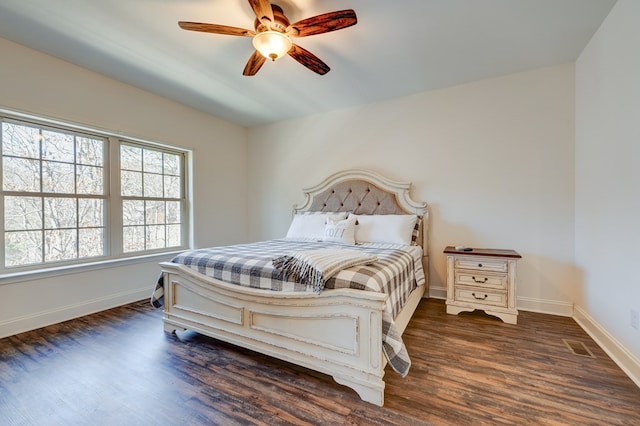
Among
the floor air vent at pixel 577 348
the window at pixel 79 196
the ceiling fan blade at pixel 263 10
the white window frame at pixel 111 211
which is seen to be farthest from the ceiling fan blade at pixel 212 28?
the floor air vent at pixel 577 348

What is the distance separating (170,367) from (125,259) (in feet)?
6.20

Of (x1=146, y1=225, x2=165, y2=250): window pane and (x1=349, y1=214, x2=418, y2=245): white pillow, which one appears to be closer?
(x1=349, y1=214, x2=418, y2=245): white pillow

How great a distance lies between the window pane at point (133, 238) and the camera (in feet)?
11.0

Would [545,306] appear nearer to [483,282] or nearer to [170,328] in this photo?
[483,282]

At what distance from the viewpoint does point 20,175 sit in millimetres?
2586

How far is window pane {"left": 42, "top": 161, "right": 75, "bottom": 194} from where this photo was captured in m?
2.74

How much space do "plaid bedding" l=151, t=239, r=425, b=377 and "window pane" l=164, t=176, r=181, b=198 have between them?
175 centimetres

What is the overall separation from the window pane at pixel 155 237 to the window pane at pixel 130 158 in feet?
2.55

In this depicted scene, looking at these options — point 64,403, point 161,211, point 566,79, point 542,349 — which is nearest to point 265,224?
point 161,211

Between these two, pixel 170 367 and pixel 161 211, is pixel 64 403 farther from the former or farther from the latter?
pixel 161 211

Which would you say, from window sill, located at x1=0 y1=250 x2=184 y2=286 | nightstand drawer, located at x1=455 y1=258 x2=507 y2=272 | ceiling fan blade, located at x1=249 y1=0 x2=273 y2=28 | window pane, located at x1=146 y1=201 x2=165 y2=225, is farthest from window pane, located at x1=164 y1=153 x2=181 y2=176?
nightstand drawer, located at x1=455 y1=258 x2=507 y2=272

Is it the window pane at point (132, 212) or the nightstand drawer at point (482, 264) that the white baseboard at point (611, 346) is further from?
the window pane at point (132, 212)

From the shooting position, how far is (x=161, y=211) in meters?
3.76

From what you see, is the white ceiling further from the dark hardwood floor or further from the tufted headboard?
the dark hardwood floor
